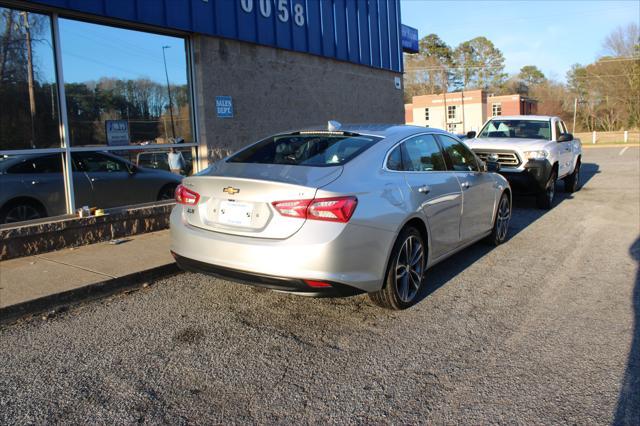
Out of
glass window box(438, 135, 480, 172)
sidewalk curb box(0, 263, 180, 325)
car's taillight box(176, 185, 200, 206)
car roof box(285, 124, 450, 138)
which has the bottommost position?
sidewalk curb box(0, 263, 180, 325)

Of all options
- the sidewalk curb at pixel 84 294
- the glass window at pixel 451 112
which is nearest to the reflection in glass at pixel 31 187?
the sidewalk curb at pixel 84 294

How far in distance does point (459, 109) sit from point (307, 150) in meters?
77.8

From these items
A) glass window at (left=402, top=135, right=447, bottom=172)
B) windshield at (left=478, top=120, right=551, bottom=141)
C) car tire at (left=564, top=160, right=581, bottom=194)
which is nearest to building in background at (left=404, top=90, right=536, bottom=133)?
car tire at (left=564, top=160, right=581, bottom=194)

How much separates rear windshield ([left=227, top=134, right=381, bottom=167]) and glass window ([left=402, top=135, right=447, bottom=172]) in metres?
0.41

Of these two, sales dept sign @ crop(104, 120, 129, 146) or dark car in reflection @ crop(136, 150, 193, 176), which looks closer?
sales dept sign @ crop(104, 120, 129, 146)

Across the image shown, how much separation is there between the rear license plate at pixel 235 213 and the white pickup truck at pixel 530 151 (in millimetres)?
5713

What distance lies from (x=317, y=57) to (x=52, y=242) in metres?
6.80

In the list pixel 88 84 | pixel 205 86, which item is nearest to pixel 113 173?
pixel 88 84

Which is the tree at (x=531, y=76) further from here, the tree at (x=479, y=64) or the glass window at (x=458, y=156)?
the glass window at (x=458, y=156)

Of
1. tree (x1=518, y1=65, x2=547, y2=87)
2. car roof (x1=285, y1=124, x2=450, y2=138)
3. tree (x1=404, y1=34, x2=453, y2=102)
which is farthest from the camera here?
tree (x1=518, y1=65, x2=547, y2=87)

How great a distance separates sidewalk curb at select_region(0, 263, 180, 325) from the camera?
14.9 feet

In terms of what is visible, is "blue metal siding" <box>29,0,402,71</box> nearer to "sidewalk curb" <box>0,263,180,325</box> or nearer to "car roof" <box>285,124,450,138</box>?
"sidewalk curb" <box>0,263,180,325</box>

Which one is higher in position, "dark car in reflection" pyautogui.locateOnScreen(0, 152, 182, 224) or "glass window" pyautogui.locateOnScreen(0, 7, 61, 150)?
"glass window" pyautogui.locateOnScreen(0, 7, 61, 150)

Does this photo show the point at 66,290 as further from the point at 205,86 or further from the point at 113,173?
the point at 205,86
